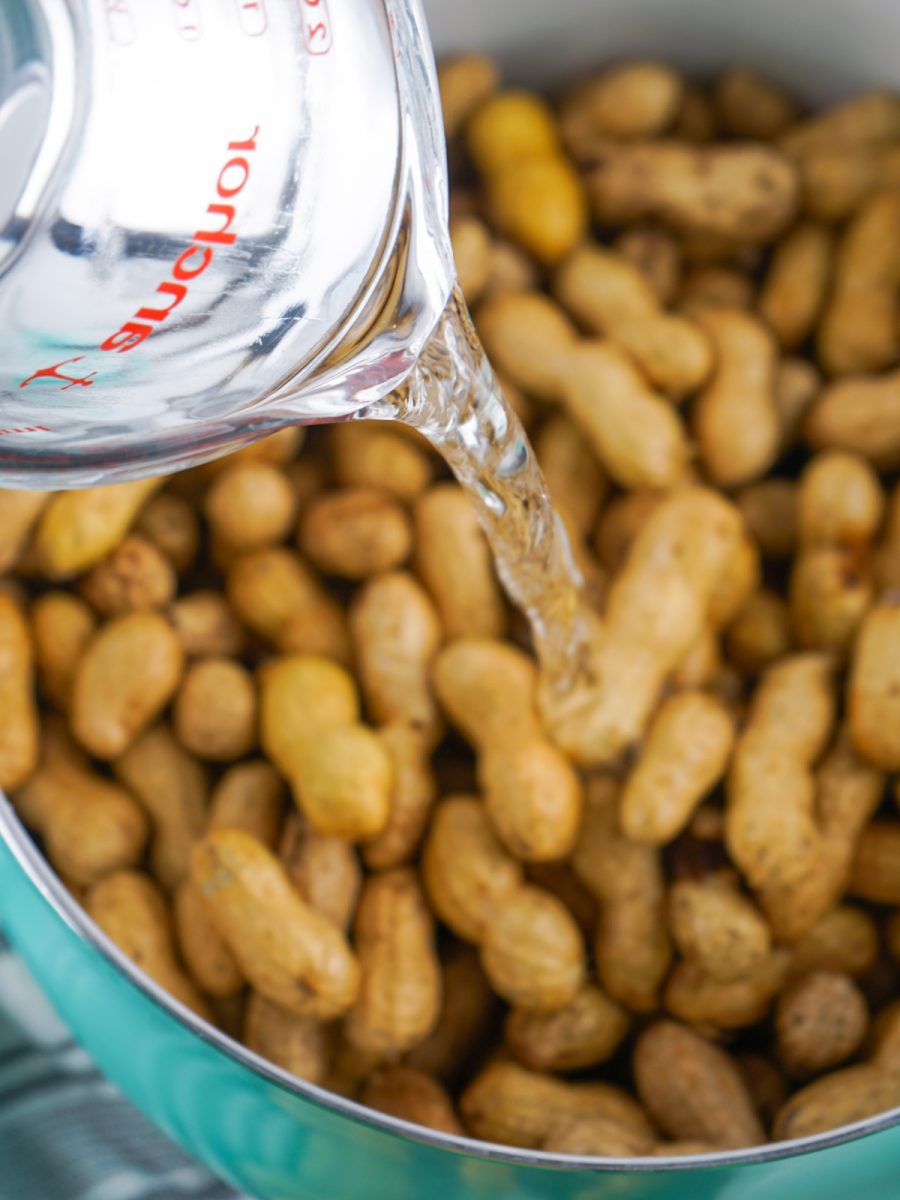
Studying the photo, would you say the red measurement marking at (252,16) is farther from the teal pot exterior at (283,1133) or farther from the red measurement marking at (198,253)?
the teal pot exterior at (283,1133)

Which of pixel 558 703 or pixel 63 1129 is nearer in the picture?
pixel 63 1129

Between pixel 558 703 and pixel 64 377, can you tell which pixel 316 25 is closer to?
pixel 64 377

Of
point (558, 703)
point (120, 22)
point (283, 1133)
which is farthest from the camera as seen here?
point (558, 703)

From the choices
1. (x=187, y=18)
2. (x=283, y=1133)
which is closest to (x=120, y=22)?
(x=187, y=18)

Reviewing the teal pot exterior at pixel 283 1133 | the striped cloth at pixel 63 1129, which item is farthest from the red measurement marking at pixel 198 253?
the striped cloth at pixel 63 1129

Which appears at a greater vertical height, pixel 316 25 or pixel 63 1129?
pixel 316 25

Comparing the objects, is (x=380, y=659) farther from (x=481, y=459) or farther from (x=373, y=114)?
(x=373, y=114)

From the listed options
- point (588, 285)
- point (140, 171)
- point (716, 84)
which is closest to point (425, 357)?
point (140, 171)
